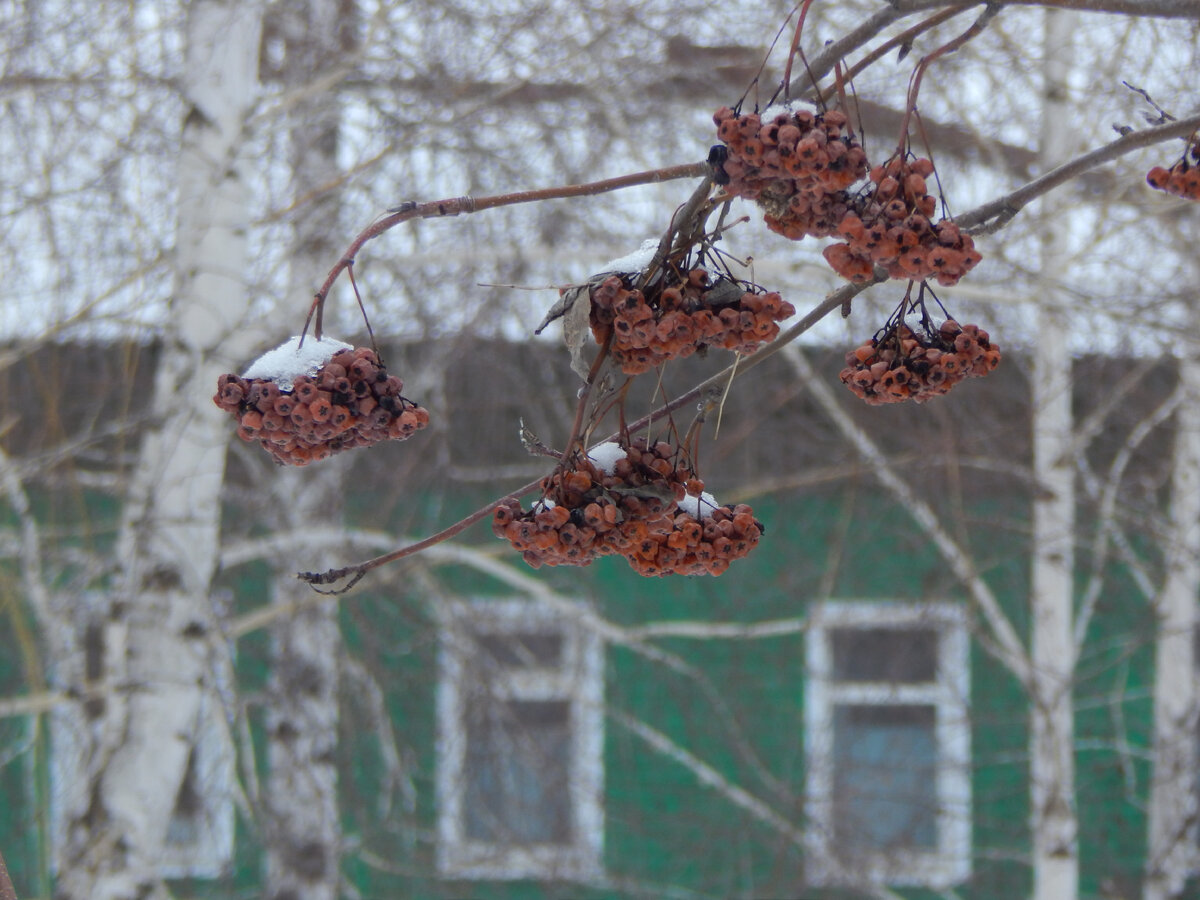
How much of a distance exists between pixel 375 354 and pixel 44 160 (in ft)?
10.7

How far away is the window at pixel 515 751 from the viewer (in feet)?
15.0

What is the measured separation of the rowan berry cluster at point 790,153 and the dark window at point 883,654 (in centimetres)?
453

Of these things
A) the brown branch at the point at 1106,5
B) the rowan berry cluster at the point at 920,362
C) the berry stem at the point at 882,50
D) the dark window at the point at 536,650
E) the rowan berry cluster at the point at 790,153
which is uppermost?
the brown branch at the point at 1106,5

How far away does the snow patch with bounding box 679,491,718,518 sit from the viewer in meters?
1.24

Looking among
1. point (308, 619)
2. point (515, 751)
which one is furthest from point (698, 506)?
point (308, 619)

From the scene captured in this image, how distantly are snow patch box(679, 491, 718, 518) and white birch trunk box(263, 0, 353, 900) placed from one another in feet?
9.52

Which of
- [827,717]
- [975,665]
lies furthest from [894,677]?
[975,665]

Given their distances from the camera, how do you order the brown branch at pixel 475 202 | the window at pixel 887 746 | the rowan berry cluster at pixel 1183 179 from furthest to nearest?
1. the window at pixel 887 746
2. the rowan berry cluster at pixel 1183 179
3. the brown branch at pixel 475 202

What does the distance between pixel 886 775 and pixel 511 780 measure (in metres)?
1.88

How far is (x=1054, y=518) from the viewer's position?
4609 mm

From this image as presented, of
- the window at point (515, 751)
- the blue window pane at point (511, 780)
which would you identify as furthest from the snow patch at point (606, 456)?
the blue window pane at point (511, 780)

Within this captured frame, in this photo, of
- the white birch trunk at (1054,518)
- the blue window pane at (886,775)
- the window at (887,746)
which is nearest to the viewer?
the white birch trunk at (1054,518)

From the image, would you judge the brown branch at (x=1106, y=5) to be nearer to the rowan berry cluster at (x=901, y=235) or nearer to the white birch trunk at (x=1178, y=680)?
the rowan berry cluster at (x=901, y=235)

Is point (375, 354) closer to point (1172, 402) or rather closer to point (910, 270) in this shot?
point (910, 270)
